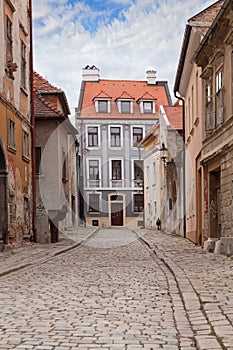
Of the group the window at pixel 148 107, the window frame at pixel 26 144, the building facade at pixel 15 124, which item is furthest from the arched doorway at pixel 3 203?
the window at pixel 148 107

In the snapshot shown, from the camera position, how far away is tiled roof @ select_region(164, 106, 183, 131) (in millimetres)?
30369

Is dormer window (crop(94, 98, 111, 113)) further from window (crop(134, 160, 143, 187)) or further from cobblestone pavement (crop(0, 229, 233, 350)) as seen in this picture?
cobblestone pavement (crop(0, 229, 233, 350))

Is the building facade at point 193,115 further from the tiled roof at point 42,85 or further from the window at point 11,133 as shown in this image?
the tiled roof at point 42,85

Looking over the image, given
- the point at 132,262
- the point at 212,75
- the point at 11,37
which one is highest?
the point at 11,37

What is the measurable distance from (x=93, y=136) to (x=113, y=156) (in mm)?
2799

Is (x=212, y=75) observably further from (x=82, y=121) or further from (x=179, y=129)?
(x=82, y=121)

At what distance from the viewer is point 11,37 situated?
18688 mm

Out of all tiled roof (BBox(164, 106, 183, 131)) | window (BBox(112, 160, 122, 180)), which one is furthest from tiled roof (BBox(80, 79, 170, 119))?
tiled roof (BBox(164, 106, 183, 131))

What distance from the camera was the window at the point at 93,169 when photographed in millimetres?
54062

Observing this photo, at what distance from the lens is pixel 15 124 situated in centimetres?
1903

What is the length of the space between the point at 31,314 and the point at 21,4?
16233mm

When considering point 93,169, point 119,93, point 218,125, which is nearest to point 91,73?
point 119,93

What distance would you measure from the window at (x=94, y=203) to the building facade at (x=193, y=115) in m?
28.5

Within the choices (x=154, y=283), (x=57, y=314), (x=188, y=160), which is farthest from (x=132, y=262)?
(x=188, y=160)
